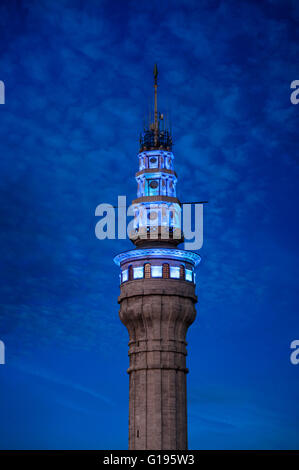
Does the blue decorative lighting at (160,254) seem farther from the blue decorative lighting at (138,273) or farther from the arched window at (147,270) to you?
the blue decorative lighting at (138,273)


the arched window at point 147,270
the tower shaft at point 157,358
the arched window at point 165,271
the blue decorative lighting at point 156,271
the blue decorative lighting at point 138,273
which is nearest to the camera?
the tower shaft at point 157,358

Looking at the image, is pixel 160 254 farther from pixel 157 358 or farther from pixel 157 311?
pixel 157 358

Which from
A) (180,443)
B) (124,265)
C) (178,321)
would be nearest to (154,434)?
(180,443)

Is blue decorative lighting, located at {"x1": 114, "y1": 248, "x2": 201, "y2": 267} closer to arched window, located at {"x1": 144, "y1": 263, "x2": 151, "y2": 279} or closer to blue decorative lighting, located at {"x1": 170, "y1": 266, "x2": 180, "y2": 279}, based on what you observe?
arched window, located at {"x1": 144, "y1": 263, "x2": 151, "y2": 279}

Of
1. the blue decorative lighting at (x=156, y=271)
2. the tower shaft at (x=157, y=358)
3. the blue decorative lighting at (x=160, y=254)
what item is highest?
the blue decorative lighting at (x=160, y=254)

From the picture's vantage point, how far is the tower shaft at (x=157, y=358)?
87688 mm

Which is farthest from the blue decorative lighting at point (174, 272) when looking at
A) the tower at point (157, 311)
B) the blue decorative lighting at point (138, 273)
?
the blue decorative lighting at point (138, 273)

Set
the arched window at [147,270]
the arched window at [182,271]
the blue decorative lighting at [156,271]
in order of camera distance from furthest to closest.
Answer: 1. the arched window at [182,271]
2. the arched window at [147,270]
3. the blue decorative lighting at [156,271]

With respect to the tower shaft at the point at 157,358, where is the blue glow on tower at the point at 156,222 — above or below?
above

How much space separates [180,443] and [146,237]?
81.9 feet

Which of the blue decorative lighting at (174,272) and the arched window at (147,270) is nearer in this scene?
the arched window at (147,270)

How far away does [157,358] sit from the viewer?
89188 mm
